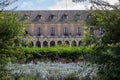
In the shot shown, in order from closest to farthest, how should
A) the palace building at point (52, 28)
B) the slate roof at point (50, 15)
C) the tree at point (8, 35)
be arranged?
the tree at point (8, 35), the slate roof at point (50, 15), the palace building at point (52, 28)

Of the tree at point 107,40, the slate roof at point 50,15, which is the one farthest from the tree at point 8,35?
the slate roof at point 50,15

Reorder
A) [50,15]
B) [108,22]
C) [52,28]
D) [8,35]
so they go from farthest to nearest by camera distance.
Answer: [52,28]
[50,15]
[8,35]
[108,22]

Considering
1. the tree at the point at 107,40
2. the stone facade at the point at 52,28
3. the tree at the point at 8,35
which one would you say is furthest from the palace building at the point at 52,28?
the tree at the point at 107,40

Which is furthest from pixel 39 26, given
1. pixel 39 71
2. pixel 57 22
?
pixel 39 71

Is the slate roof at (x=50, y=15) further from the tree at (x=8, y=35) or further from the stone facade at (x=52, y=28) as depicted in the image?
the tree at (x=8, y=35)

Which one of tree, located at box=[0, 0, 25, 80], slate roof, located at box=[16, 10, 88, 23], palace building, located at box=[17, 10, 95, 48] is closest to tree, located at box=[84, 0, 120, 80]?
tree, located at box=[0, 0, 25, 80]

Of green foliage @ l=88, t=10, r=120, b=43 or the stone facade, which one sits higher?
green foliage @ l=88, t=10, r=120, b=43

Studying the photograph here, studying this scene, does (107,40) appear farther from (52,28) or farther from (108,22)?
(52,28)

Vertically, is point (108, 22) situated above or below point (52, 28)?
Result: above

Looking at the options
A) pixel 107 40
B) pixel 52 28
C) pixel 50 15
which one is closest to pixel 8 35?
pixel 107 40

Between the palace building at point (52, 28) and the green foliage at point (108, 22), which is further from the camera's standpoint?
the palace building at point (52, 28)

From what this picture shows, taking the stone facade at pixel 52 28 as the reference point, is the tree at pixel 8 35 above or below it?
above

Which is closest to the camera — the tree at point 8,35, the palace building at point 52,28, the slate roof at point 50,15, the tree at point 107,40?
the tree at point 107,40

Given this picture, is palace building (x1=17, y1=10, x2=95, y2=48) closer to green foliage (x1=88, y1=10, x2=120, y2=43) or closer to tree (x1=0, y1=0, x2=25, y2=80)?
tree (x1=0, y1=0, x2=25, y2=80)
